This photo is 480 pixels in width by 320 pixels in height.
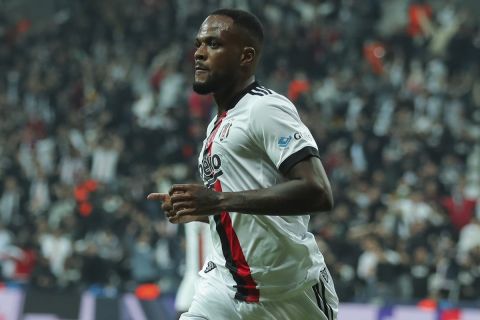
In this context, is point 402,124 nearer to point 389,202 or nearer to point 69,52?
point 389,202

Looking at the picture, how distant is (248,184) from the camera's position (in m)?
4.27

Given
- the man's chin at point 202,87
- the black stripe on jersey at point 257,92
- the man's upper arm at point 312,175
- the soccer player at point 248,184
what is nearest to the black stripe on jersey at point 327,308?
the soccer player at point 248,184

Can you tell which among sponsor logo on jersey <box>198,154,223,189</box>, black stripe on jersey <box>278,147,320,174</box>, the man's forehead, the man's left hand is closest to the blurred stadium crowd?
sponsor logo on jersey <box>198,154,223,189</box>

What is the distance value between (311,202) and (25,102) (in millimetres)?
14756

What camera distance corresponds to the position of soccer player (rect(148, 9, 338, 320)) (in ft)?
13.6

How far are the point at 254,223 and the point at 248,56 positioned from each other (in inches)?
31.0

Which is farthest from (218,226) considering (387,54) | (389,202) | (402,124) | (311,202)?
(387,54)

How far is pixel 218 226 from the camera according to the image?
440cm

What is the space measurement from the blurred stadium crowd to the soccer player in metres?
6.25

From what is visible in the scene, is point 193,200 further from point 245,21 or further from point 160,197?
point 245,21

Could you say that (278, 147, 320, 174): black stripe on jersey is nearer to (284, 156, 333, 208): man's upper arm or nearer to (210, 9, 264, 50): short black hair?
(284, 156, 333, 208): man's upper arm

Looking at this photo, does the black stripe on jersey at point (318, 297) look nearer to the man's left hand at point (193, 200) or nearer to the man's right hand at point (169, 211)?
the man's right hand at point (169, 211)

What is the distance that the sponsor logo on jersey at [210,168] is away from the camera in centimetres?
435

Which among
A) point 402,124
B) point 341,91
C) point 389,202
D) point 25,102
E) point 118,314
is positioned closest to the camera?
point 118,314
